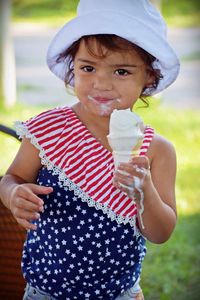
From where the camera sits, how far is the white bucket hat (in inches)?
93.4

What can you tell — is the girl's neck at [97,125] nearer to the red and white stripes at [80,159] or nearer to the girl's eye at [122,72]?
the red and white stripes at [80,159]

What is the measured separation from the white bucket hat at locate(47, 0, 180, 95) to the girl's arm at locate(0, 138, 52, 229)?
39 cm

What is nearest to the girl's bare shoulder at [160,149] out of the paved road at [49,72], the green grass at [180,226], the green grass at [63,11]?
the green grass at [180,226]

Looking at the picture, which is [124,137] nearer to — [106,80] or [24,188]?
[106,80]

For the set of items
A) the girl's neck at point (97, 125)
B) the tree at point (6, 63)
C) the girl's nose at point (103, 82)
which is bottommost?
the tree at point (6, 63)

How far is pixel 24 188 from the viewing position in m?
2.33

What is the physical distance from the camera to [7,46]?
855cm

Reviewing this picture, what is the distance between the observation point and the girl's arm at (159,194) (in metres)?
2.32

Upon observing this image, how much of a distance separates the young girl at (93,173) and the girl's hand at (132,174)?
14 cm

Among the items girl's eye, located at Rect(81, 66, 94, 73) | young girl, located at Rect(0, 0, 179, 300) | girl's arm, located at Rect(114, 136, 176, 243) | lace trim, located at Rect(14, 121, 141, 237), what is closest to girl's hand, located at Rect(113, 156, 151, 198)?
girl's arm, located at Rect(114, 136, 176, 243)

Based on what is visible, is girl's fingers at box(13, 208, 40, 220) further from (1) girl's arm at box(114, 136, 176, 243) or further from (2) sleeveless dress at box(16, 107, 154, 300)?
(1) girl's arm at box(114, 136, 176, 243)

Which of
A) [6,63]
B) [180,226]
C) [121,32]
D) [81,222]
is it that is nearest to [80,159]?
[81,222]

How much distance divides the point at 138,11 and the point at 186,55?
353 inches

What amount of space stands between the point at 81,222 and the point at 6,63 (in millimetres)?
6297
